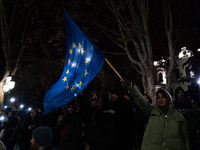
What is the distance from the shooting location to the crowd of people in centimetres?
Answer: 281

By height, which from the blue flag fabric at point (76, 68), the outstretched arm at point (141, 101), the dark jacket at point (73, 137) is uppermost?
the blue flag fabric at point (76, 68)

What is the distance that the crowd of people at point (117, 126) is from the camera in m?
2.81

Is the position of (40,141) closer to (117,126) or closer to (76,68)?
(117,126)

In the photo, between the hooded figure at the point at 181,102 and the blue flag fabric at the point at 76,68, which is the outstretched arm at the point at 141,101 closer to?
the blue flag fabric at the point at 76,68

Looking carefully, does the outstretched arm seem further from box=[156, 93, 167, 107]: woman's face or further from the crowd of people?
box=[156, 93, 167, 107]: woman's face

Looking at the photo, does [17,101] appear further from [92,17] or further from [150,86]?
[150,86]

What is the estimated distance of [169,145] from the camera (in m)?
2.69

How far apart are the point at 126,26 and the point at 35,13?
7134 mm

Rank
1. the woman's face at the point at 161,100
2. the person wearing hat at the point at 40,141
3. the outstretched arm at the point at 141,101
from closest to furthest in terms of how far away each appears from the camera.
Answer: the person wearing hat at the point at 40,141, the woman's face at the point at 161,100, the outstretched arm at the point at 141,101

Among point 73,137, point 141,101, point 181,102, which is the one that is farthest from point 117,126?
point 181,102

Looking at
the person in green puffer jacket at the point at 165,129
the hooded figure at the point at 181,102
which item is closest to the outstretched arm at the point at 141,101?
the person in green puffer jacket at the point at 165,129

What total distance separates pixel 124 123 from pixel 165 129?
85 centimetres

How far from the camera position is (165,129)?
111 inches

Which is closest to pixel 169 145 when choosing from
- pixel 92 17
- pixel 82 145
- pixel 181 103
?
pixel 82 145
